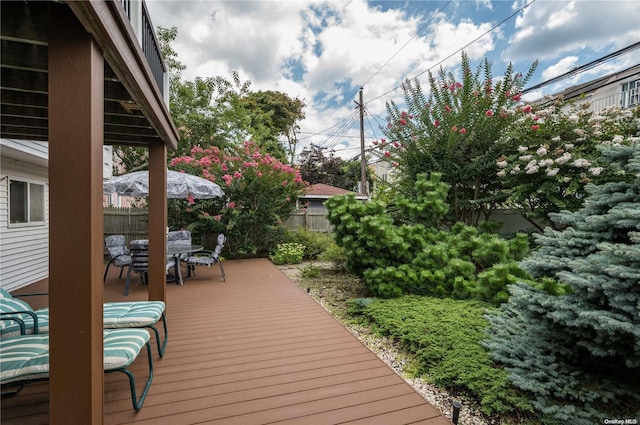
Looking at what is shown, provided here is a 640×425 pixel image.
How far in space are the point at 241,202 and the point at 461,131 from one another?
5805 millimetres

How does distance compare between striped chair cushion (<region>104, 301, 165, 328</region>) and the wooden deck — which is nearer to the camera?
the wooden deck

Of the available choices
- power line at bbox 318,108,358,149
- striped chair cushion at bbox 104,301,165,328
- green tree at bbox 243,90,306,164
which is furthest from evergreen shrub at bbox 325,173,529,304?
green tree at bbox 243,90,306,164

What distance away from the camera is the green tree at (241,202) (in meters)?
8.44

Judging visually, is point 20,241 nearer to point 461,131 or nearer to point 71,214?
point 71,214

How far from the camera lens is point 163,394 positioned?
7.82 ft

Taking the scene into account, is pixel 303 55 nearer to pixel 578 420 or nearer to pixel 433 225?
pixel 433 225

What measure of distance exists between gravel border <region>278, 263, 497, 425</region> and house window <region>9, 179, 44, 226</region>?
5694 millimetres

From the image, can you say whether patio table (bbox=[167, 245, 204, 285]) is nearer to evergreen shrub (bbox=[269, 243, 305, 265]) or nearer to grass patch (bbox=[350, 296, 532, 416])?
evergreen shrub (bbox=[269, 243, 305, 265])

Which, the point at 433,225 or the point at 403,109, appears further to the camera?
the point at 403,109

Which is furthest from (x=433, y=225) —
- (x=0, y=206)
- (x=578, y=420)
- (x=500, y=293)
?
(x=0, y=206)

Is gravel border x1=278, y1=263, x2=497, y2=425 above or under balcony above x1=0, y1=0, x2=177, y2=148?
under

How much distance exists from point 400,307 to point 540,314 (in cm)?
186

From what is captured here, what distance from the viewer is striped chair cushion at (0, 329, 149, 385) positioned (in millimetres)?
1903

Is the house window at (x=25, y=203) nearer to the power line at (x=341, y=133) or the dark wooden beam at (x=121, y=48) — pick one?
the dark wooden beam at (x=121, y=48)
